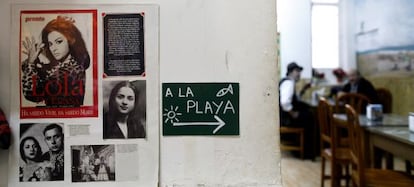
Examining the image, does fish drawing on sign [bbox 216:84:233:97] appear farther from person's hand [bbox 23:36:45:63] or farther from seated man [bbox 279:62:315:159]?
seated man [bbox 279:62:315:159]

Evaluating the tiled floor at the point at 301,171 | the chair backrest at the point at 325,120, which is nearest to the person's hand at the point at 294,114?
the tiled floor at the point at 301,171

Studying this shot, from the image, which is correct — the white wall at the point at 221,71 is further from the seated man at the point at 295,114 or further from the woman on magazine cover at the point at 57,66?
the seated man at the point at 295,114

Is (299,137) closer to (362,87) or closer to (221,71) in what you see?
(362,87)

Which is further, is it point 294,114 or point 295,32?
point 295,32

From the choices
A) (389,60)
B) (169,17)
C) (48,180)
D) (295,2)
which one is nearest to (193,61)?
(169,17)

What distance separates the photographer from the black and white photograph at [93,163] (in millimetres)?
953

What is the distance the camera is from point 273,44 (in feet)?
3.16

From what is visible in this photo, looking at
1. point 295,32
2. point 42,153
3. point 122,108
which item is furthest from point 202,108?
point 295,32

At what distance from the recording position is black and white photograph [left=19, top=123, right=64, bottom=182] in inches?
37.5

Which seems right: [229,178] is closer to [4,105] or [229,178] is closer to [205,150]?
[205,150]

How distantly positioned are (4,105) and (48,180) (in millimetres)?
222

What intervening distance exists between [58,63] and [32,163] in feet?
0.86

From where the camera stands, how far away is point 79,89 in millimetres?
956

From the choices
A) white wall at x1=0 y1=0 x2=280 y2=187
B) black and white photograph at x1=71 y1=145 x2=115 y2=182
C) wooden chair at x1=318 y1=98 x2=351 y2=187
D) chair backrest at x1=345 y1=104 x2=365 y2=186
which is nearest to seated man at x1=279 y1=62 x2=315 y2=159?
wooden chair at x1=318 y1=98 x2=351 y2=187
